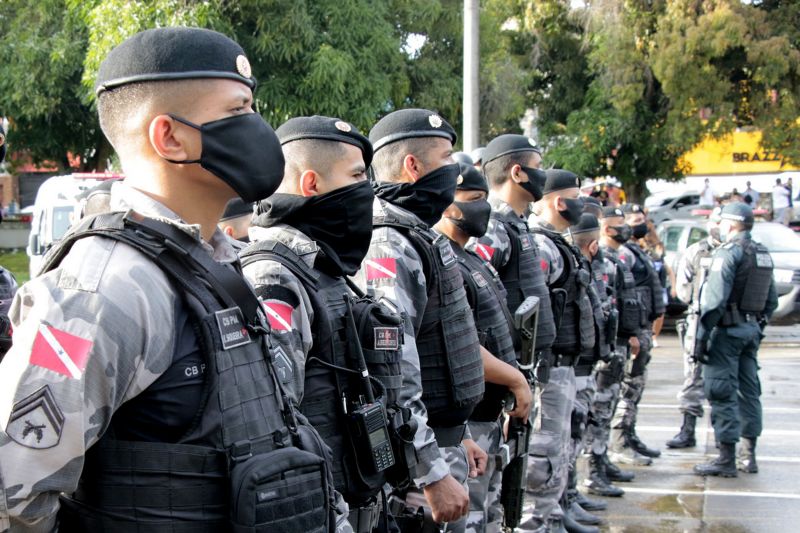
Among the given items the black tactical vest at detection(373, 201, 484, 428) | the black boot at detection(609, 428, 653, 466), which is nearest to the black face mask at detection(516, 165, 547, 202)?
the black tactical vest at detection(373, 201, 484, 428)

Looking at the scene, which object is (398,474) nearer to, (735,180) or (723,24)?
(723,24)

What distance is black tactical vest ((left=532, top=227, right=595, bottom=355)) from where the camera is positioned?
6125 mm

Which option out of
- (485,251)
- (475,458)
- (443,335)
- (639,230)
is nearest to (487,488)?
(475,458)

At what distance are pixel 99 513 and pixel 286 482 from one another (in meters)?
0.37

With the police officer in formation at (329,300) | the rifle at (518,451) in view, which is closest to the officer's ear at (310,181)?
the police officer in formation at (329,300)

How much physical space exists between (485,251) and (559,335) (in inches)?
48.3

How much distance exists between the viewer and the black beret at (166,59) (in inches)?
76.5

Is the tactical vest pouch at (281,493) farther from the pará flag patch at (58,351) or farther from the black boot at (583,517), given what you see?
the black boot at (583,517)

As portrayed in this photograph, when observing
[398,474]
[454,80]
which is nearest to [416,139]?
[398,474]

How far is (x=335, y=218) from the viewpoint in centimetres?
312

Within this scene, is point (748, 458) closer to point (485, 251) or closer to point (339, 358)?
point (485, 251)

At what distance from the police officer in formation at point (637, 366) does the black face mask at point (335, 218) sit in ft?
19.3

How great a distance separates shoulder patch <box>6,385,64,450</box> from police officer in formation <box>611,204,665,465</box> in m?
7.31

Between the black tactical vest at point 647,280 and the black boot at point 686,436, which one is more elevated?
the black tactical vest at point 647,280
